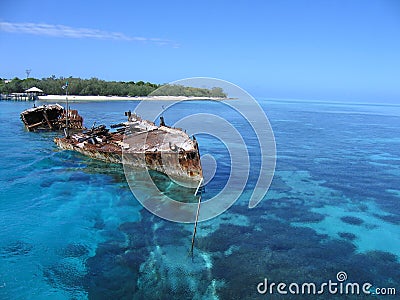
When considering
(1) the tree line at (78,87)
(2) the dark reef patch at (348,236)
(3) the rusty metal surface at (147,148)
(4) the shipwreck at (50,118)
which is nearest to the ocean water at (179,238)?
(2) the dark reef patch at (348,236)

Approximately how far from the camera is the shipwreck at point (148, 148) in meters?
20.7

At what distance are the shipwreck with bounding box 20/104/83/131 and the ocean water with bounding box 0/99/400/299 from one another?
18352 mm

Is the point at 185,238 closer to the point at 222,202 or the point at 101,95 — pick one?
the point at 222,202

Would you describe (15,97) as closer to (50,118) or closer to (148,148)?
(50,118)

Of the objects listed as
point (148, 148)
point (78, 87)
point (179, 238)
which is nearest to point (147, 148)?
point (148, 148)

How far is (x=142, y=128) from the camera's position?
3081cm

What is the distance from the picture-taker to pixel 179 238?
14578 mm

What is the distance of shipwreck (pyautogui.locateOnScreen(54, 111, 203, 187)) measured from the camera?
20.7 m

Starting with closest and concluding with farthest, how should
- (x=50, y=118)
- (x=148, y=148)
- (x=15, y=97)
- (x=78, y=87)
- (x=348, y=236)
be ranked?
(x=348, y=236), (x=148, y=148), (x=50, y=118), (x=15, y=97), (x=78, y=87)

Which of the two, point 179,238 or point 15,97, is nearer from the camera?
point 179,238

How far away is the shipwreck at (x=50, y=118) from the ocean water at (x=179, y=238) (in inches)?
723

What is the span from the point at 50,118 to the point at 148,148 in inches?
1086

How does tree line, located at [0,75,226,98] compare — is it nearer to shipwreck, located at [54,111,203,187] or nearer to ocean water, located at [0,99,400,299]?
shipwreck, located at [54,111,203,187]

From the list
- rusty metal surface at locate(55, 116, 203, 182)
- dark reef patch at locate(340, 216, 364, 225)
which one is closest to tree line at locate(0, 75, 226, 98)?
rusty metal surface at locate(55, 116, 203, 182)
